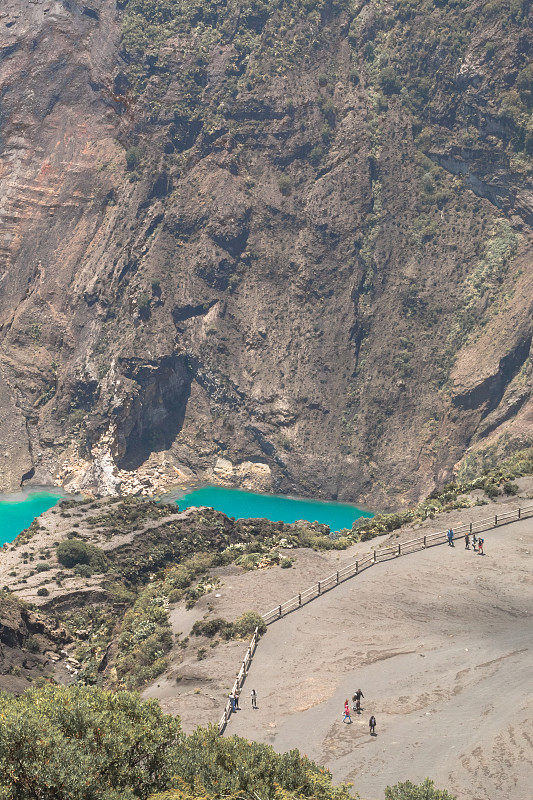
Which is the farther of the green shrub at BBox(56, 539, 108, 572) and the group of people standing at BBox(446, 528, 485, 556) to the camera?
the green shrub at BBox(56, 539, 108, 572)

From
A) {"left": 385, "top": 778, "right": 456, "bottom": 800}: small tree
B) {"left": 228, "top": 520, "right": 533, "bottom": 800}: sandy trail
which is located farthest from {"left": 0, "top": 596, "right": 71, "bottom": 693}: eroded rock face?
{"left": 385, "top": 778, "right": 456, "bottom": 800}: small tree

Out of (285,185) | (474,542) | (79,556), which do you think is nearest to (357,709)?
(474,542)

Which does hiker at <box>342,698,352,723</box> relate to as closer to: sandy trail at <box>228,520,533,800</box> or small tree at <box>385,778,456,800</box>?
sandy trail at <box>228,520,533,800</box>

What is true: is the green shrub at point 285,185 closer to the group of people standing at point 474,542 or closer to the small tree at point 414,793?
the group of people standing at point 474,542

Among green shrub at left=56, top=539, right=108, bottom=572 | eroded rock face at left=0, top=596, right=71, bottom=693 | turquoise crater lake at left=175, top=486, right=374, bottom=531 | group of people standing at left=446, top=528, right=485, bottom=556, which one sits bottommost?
eroded rock face at left=0, top=596, right=71, bottom=693

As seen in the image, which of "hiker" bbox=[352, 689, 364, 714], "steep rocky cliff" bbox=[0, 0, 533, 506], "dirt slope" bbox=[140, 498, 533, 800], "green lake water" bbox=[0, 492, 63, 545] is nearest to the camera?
"dirt slope" bbox=[140, 498, 533, 800]

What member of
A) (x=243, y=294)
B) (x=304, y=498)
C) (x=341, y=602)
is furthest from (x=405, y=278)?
(x=341, y=602)
